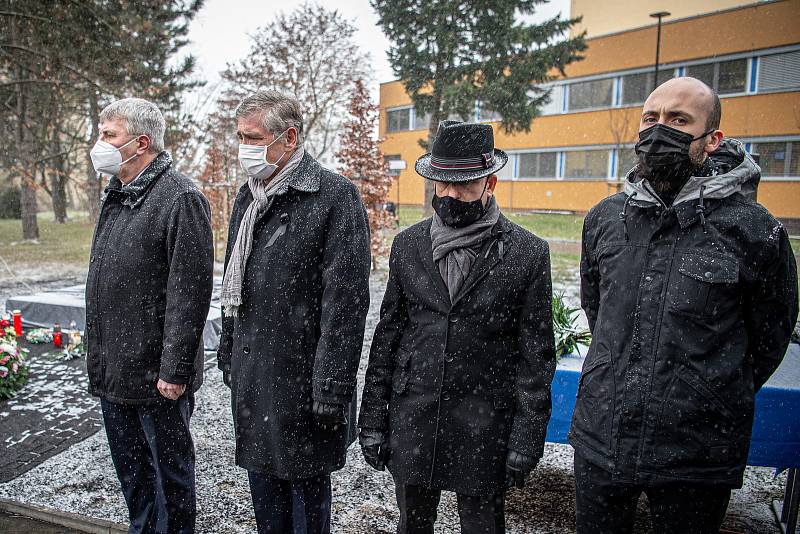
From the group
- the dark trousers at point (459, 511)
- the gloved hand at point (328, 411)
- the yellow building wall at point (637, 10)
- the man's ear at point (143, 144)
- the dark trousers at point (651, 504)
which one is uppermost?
the yellow building wall at point (637, 10)

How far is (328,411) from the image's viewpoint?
7.95ft

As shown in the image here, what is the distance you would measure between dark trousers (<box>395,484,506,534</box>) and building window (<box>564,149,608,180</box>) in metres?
29.7

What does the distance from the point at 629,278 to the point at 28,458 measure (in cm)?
440

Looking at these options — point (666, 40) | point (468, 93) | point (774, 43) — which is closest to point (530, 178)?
point (666, 40)

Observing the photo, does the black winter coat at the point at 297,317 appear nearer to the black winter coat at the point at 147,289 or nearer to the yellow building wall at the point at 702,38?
the black winter coat at the point at 147,289

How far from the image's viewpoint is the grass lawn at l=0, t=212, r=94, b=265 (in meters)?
17.0

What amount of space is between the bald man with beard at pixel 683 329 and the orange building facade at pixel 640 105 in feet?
59.2

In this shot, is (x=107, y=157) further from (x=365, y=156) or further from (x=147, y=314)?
(x=365, y=156)

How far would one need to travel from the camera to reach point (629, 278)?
2.24 metres

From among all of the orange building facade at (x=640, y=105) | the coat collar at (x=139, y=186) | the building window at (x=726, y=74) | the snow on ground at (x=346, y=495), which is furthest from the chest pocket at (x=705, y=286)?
the building window at (x=726, y=74)

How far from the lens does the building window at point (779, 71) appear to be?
78.8 ft

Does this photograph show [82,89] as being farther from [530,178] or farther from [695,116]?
[530,178]

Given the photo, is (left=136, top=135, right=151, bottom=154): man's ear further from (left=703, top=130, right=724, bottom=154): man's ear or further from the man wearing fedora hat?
(left=703, top=130, right=724, bottom=154): man's ear

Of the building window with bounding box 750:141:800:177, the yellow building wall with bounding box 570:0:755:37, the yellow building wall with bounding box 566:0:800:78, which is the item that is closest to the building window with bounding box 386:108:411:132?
the yellow building wall with bounding box 566:0:800:78
